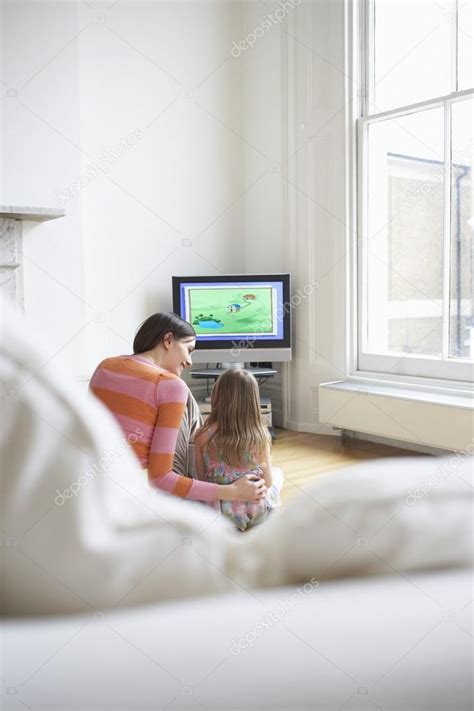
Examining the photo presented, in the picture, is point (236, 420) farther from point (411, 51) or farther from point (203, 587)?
point (411, 51)

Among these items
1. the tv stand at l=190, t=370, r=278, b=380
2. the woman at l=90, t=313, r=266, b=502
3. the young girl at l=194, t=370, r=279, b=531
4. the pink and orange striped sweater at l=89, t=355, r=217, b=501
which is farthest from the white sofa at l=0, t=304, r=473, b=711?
the tv stand at l=190, t=370, r=278, b=380

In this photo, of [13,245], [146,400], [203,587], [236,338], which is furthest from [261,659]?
[236,338]

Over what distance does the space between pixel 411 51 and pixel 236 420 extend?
126 inches

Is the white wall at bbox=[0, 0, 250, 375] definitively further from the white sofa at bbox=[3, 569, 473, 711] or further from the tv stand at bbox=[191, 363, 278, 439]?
the white sofa at bbox=[3, 569, 473, 711]

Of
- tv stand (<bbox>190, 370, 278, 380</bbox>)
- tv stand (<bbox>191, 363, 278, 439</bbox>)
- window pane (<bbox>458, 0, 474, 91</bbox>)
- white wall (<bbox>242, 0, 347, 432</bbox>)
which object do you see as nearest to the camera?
window pane (<bbox>458, 0, 474, 91</bbox>)

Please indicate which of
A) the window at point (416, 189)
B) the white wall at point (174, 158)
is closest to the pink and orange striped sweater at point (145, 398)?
the white wall at point (174, 158)

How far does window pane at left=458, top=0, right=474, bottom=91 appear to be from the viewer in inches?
154

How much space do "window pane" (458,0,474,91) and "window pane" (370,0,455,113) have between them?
66mm

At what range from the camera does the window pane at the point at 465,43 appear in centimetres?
391

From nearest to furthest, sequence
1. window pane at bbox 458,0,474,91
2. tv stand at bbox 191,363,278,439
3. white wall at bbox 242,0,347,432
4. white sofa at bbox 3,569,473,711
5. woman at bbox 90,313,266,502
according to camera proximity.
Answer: white sofa at bbox 3,569,473,711, woman at bbox 90,313,266,502, window pane at bbox 458,0,474,91, white wall at bbox 242,0,347,432, tv stand at bbox 191,363,278,439

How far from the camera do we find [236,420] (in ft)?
6.84

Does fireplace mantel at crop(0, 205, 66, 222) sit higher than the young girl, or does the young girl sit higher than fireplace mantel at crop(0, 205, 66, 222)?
fireplace mantel at crop(0, 205, 66, 222)

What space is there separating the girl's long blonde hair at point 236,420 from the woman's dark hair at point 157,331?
215 mm

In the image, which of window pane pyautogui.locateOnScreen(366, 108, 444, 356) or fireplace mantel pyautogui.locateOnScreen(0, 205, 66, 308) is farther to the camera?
window pane pyautogui.locateOnScreen(366, 108, 444, 356)
